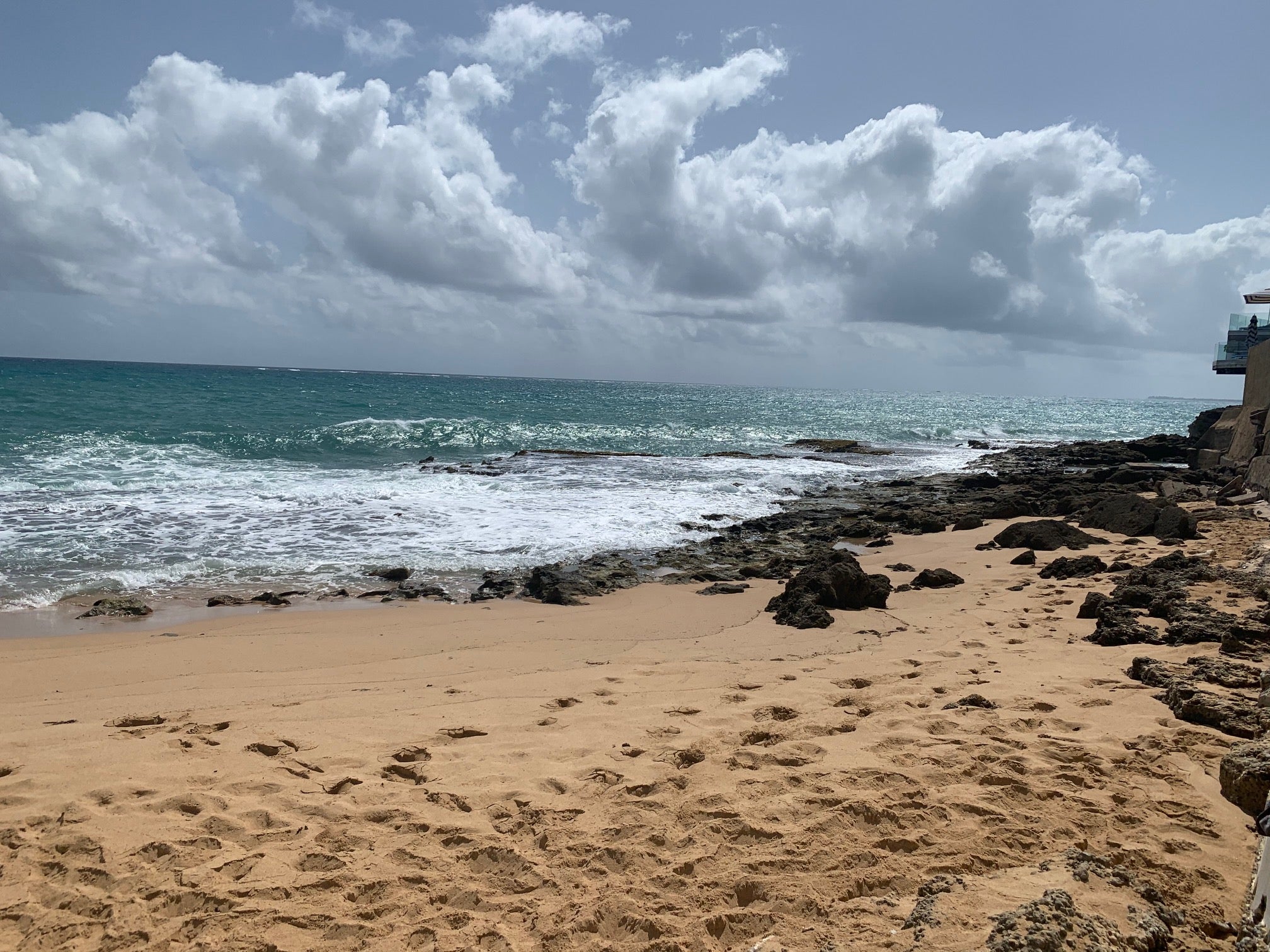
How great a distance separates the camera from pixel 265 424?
104ft

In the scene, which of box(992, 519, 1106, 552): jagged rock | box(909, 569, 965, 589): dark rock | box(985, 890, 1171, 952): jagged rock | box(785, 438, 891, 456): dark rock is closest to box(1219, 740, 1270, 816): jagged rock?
box(985, 890, 1171, 952): jagged rock

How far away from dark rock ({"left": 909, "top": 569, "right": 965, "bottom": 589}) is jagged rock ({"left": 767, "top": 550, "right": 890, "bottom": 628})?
0.83 metres

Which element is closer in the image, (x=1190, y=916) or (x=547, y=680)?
(x=1190, y=916)

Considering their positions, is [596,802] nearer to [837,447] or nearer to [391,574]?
[391,574]

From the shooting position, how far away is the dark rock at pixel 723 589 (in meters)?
8.70

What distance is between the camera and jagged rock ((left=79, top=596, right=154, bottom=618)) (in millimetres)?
7355

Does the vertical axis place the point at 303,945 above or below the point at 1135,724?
below

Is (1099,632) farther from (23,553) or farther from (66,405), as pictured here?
(66,405)

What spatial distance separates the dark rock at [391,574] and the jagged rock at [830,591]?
15.4 feet

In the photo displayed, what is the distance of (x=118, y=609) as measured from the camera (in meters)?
7.45

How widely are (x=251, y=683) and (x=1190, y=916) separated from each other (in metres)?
5.64

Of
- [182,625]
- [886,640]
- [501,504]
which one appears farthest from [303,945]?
[501,504]

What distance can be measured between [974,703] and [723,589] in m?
4.62

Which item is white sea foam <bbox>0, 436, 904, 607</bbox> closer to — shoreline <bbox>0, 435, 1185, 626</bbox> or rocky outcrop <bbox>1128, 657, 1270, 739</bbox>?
shoreline <bbox>0, 435, 1185, 626</bbox>
